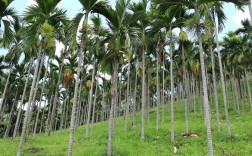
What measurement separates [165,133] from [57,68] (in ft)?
63.9

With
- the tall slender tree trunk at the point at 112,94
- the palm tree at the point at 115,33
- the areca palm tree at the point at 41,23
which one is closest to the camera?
the areca palm tree at the point at 41,23

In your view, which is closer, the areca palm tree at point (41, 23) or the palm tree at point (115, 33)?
the areca palm tree at point (41, 23)

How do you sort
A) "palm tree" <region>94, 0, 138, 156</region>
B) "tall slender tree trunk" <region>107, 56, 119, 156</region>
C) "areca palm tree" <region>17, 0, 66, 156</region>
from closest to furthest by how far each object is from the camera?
"areca palm tree" <region>17, 0, 66, 156</region> < "palm tree" <region>94, 0, 138, 156</region> < "tall slender tree trunk" <region>107, 56, 119, 156</region>

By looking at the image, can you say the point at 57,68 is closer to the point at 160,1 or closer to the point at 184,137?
the point at 184,137

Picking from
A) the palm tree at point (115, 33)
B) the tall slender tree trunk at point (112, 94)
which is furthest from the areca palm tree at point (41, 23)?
the tall slender tree trunk at point (112, 94)

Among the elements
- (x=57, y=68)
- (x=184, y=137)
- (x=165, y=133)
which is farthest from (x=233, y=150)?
(x=57, y=68)

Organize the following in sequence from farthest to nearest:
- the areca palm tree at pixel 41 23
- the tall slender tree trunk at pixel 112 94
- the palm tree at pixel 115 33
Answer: the tall slender tree trunk at pixel 112 94 < the palm tree at pixel 115 33 < the areca palm tree at pixel 41 23

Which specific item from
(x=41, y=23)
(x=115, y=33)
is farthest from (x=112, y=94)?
(x=41, y=23)

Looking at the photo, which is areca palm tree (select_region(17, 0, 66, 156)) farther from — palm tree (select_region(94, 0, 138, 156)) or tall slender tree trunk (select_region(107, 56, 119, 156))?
tall slender tree trunk (select_region(107, 56, 119, 156))

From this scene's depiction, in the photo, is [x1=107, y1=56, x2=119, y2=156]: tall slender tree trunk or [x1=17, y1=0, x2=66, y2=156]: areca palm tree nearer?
[x1=17, y1=0, x2=66, y2=156]: areca palm tree

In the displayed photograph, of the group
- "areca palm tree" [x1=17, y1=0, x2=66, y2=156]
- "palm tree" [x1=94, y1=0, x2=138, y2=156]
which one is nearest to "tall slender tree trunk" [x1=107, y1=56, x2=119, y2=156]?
"palm tree" [x1=94, y1=0, x2=138, y2=156]

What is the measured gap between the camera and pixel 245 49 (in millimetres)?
31547

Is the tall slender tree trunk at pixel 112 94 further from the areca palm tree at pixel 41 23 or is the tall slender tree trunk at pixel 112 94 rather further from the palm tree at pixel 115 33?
the areca palm tree at pixel 41 23

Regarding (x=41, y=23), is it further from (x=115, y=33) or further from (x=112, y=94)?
(x=112, y=94)
